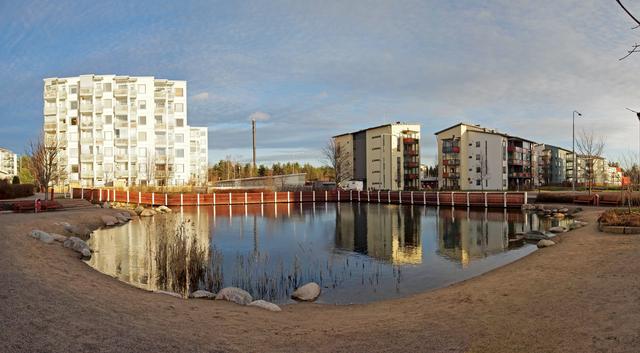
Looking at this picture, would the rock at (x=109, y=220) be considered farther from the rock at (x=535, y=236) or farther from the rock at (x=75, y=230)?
the rock at (x=535, y=236)

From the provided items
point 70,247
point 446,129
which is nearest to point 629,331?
point 70,247

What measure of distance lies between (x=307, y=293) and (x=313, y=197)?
2007 inches

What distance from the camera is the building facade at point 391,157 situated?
271 ft

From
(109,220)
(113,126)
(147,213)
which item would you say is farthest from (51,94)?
(109,220)

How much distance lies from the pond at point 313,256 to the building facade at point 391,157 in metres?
51.6

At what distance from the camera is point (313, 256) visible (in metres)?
18.4

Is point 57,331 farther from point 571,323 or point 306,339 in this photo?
point 571,323

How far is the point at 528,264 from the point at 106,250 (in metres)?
17.3

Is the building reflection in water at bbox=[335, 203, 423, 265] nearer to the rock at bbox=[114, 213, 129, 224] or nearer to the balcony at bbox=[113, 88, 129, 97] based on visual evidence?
the rock at bbox=[114, 213, 129, 224]

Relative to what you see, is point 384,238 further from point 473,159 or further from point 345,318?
point 473,159

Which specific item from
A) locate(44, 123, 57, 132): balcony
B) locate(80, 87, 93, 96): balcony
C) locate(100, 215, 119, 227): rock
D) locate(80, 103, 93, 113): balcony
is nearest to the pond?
locate(100, 215, 119, 227): rock

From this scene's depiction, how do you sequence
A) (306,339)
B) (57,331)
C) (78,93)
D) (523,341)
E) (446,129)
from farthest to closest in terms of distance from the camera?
1. (446,129)
2. (78,93)
3. (306,339)
4. (523,341)
5. (57,331)

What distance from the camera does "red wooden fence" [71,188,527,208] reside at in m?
45.1

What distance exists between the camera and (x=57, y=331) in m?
5.88
